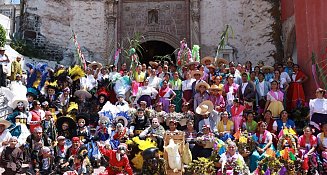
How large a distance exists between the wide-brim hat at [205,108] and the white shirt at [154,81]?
166 cm

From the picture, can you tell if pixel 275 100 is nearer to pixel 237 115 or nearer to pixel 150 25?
pixel 237 115

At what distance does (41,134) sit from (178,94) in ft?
12.4

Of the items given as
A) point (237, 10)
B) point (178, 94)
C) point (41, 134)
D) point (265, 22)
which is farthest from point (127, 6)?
point (41, 134)

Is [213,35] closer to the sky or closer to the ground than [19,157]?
closer to the sky

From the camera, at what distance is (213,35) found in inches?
678

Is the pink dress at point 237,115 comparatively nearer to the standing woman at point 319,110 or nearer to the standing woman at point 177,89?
the standing woman at point 319,110

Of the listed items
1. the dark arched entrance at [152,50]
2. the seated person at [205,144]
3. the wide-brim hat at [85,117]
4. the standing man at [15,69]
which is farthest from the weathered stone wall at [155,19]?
the seated person at [205,144]

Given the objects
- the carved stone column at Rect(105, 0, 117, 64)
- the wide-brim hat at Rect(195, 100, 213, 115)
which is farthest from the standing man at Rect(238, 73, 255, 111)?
the carved stone column at Rect(105, 0, 117, 64)

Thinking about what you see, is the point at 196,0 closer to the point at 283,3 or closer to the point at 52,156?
the point at 283,3

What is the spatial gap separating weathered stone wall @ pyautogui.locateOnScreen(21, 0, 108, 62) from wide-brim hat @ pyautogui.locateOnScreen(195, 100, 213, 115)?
8.49 metres

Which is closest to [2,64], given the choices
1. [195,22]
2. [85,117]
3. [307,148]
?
[85,117]

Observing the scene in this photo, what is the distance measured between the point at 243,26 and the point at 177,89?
7.23 metres

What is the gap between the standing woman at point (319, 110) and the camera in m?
9.12

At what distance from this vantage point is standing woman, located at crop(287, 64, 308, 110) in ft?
35.6
